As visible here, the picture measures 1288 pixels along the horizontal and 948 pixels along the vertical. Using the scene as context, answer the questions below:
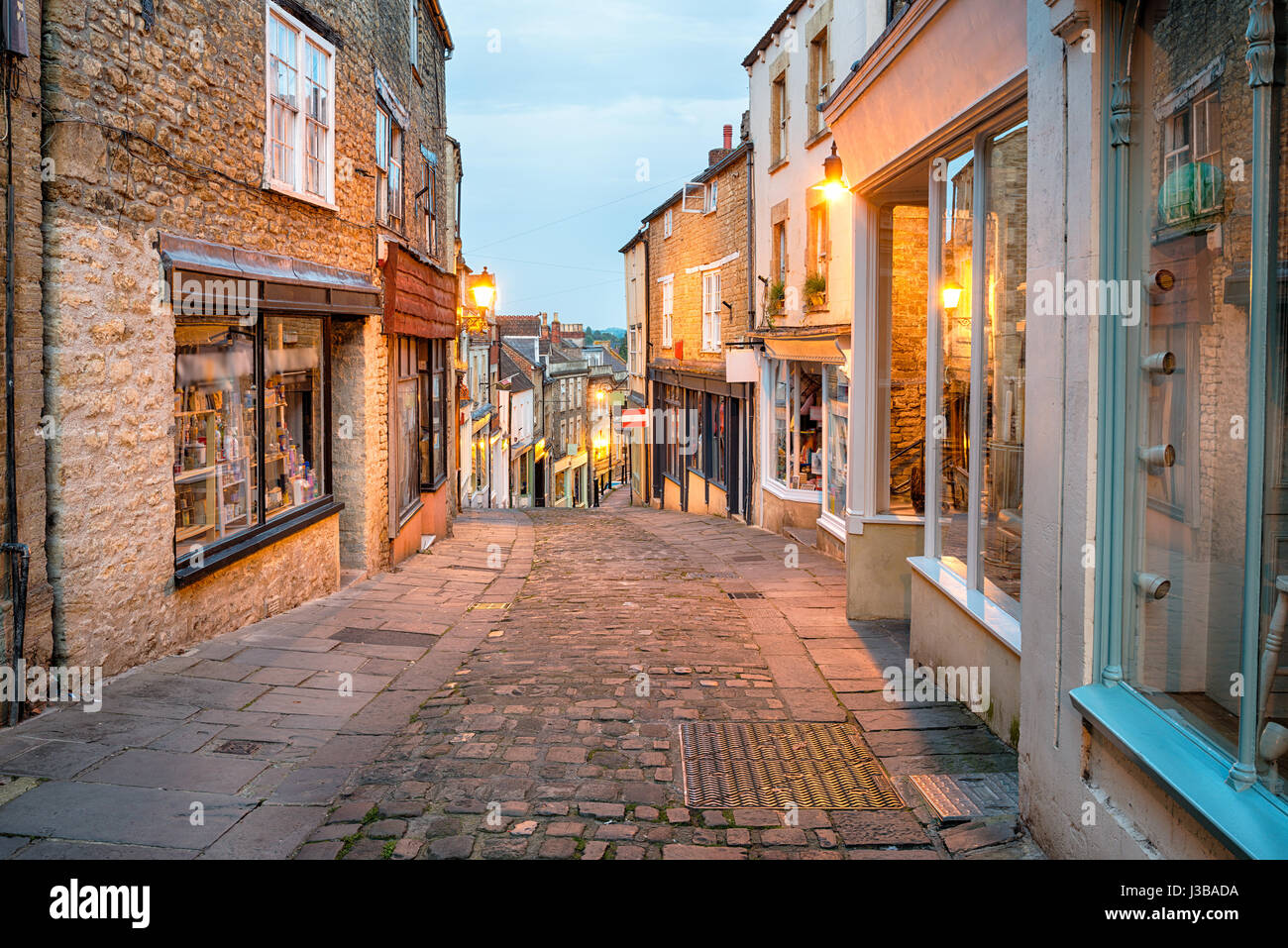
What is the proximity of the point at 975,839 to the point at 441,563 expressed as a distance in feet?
32.5

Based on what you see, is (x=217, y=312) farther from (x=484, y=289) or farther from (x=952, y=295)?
(x=484, y=289)

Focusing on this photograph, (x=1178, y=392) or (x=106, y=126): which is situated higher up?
(x=106, y=126)

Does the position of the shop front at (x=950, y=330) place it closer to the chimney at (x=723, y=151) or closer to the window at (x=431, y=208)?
the window at (x=431, y=208)

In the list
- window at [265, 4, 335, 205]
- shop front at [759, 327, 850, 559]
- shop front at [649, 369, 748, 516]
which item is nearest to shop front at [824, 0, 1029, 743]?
shop front at [759, 327, 850, 559]

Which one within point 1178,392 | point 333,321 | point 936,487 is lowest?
point 936,487

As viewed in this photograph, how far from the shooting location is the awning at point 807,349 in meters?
12.7

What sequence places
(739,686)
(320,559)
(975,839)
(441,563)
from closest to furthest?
(975,839)
(739,686)
(320,559)
(441,563)

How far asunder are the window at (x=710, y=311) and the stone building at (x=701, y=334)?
0.8 inches

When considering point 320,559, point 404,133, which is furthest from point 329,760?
point 404,133

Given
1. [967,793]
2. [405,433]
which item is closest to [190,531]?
[967,793]

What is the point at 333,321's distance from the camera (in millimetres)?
11555

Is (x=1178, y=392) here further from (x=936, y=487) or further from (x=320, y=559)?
(x=320, y=559)

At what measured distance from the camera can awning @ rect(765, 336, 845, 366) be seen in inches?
502
